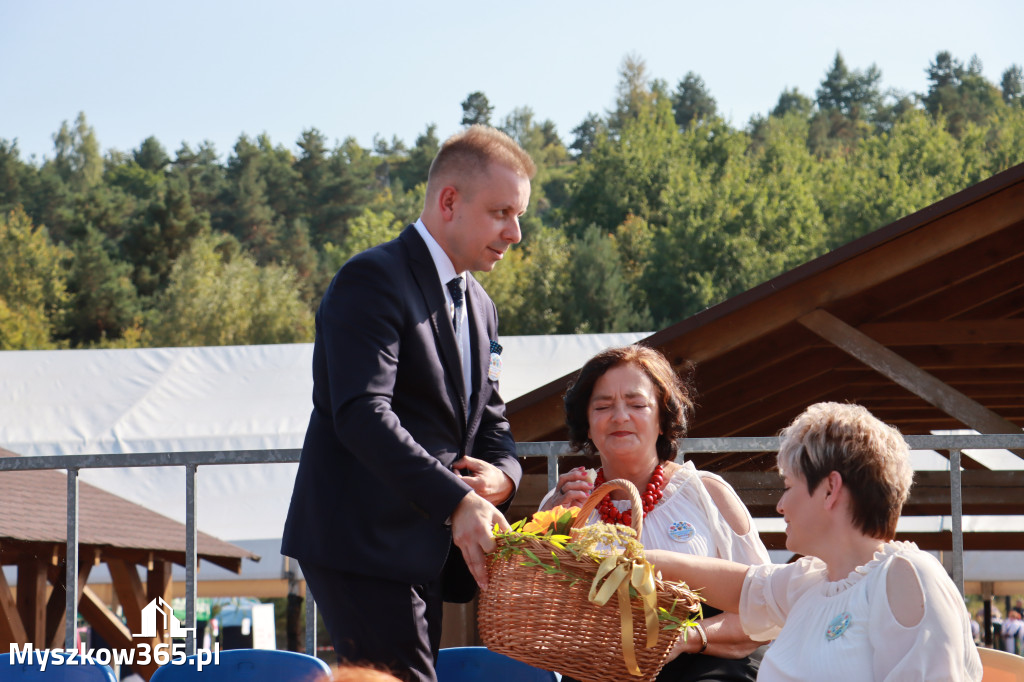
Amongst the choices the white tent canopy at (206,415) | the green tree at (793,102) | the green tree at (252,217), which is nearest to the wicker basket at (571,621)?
the white tent canopy at (206,415)

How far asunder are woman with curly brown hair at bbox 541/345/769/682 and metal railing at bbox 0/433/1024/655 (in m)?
0.20

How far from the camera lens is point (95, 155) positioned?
245 ft

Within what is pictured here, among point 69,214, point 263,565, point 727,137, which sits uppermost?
point 727,137

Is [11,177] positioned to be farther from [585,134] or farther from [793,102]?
[793,102]

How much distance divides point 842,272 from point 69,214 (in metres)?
51.4

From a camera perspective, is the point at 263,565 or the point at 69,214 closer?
the point at 263,565

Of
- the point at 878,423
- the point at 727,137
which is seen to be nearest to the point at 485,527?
the point at 878,423

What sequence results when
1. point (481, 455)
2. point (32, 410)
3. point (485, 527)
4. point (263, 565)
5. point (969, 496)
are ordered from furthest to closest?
point (32, 410), point (263, 565), point (969, 496), point (481, 455), point (485, 527)

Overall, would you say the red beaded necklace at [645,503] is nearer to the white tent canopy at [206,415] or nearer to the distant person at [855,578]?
the distant person at [855,578]

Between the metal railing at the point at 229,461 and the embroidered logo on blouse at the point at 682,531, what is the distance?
445mm

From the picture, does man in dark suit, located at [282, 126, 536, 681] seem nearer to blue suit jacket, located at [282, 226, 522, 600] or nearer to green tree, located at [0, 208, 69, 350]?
blue suit jacket, located at [282, 226, 522, 600]

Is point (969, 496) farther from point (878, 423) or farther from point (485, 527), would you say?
point (485, 527)

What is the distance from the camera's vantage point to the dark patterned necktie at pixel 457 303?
243 cm

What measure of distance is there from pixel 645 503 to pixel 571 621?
0.81 m
